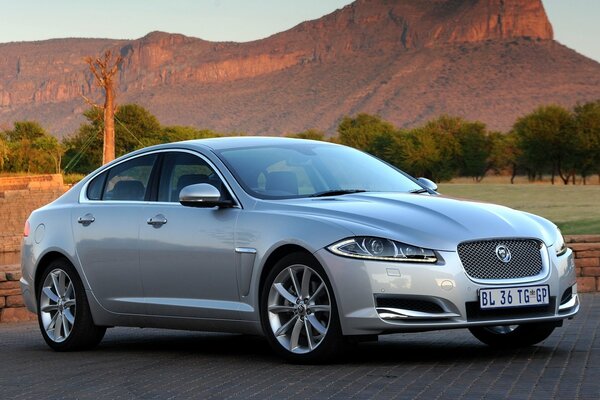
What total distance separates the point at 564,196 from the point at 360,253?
7231cm

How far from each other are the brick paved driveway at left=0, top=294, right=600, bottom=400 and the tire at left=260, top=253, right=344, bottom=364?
130 millimetres

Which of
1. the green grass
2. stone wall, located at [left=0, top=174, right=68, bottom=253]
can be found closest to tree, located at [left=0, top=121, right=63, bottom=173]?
the green grass

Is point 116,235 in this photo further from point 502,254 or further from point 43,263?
point 502,254

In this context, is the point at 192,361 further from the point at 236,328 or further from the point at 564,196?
the point at 564,196

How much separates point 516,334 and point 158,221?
2.84 m

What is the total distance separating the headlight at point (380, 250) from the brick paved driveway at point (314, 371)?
718 millimetres

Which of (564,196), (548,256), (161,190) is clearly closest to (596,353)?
(548,256)

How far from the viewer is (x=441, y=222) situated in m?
8.10

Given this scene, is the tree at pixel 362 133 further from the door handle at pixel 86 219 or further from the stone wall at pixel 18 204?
the door handle at pixel 86 219

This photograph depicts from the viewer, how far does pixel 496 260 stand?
805cm

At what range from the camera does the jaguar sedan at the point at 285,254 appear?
7926mm

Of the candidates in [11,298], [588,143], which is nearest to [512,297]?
[11,298]

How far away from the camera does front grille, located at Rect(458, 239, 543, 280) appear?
798 cm

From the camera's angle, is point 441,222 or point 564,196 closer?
point 441,222
